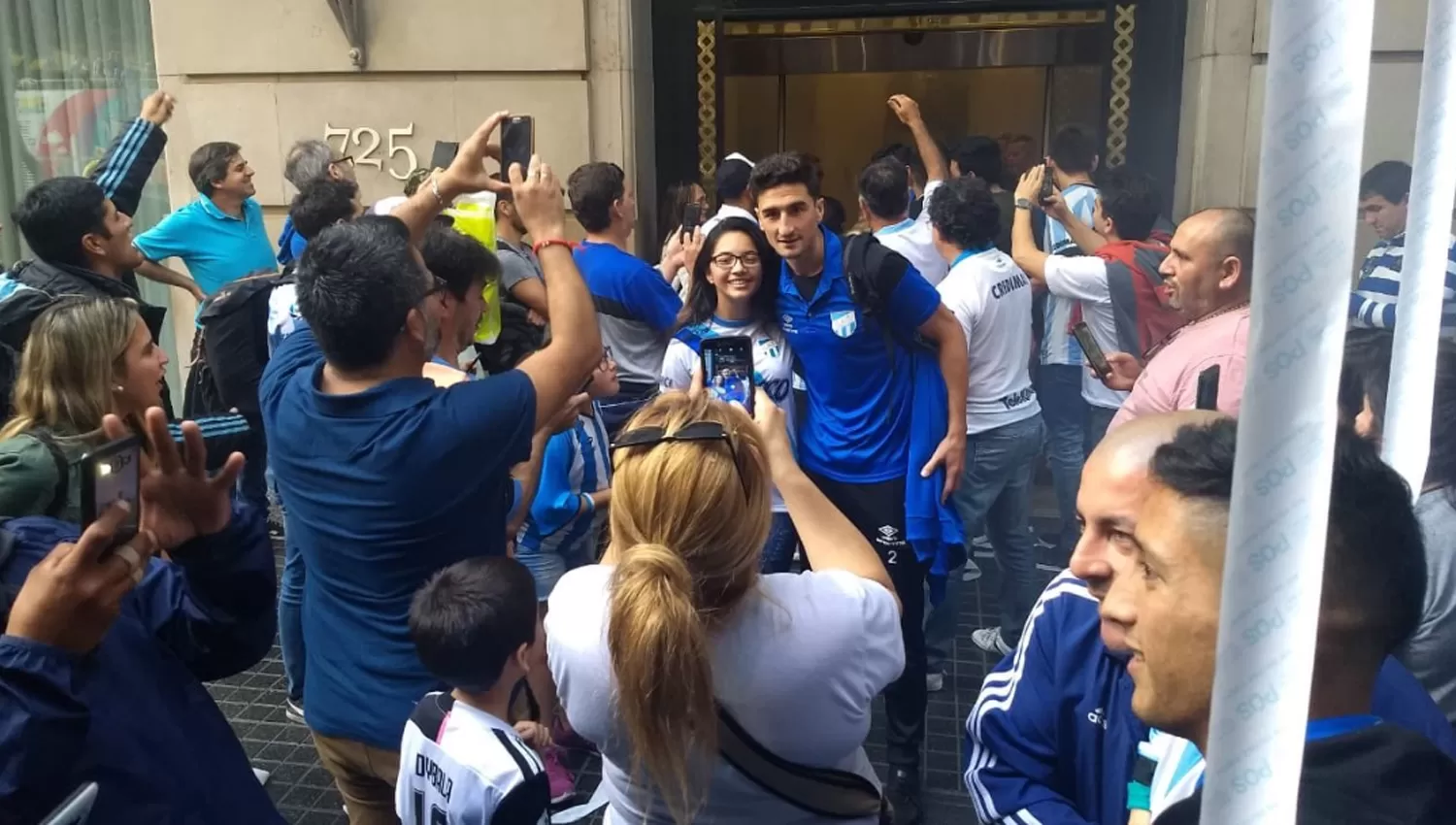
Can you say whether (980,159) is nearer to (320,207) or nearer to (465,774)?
(320,207)

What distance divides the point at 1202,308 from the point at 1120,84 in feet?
13.7

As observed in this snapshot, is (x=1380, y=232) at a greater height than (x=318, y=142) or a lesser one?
lesser

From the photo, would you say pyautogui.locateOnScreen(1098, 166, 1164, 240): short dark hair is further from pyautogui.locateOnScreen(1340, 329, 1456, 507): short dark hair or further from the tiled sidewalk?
pyautogui.locateOnScreen(1340, 329, 1456, 507): short dark hair

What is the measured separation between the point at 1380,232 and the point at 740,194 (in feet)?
10.1

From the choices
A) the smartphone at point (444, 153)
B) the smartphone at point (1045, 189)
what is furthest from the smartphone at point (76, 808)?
the smartphone at point (1045, 189)

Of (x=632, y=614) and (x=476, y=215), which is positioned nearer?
(x=632, y=614)

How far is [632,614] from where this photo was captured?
155 centimetres

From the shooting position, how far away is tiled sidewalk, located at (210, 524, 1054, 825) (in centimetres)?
374

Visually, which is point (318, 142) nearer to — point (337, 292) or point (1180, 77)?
point (337, 292)

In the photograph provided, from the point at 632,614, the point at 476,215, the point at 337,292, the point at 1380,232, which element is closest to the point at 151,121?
the point at 476,215

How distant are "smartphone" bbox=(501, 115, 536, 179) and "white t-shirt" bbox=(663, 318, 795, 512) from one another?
0.98 meters

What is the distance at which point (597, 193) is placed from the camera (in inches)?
186

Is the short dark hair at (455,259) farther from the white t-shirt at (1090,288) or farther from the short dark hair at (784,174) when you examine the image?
the white t-shirt at (1090,288)

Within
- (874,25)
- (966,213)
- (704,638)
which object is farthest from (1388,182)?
(704,638)
